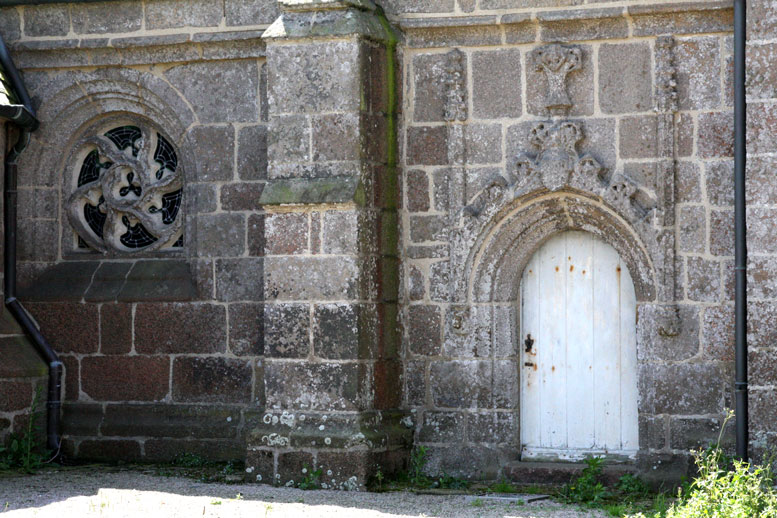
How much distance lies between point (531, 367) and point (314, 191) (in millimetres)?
2086

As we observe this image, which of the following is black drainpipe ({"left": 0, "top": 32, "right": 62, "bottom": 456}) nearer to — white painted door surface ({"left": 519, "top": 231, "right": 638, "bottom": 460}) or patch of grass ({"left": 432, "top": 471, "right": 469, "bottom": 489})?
patch of grass ({"left": 432, "top": 471, "right": 469, "bottom": 489})

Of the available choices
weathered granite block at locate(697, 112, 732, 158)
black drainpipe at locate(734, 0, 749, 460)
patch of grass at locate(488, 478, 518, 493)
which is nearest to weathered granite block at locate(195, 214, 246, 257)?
patch of grass at locate(488, 478, 518, 493)

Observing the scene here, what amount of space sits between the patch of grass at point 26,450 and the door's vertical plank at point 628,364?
4.42 m

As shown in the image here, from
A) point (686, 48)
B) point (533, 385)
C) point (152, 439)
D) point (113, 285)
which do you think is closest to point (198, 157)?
point (113, 285)

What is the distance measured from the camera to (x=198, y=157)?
34.6 ft

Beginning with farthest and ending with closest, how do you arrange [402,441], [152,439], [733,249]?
[152,439] < [402,441] < [733,249]

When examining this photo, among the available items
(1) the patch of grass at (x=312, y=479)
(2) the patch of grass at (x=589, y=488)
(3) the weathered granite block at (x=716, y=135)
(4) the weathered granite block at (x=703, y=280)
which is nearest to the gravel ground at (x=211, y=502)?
(1) the patch of grass at (x=312, y=479)

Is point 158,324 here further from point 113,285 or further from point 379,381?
point 379,381

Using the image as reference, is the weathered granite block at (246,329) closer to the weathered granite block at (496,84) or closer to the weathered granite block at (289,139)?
the weathered granite block at (289,139)

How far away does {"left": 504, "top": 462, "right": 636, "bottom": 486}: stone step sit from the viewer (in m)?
9.39

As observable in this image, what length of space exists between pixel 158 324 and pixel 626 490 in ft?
12.7

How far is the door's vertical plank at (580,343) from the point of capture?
9.78 meters

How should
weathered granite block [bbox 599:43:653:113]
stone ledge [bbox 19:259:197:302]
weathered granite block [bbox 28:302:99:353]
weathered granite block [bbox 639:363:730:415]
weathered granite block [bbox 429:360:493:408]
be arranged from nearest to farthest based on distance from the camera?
weathered granite block [bbox 639:363:730:415], weathered granite block [bbox 599:43:653:113], weathered granite block [bbox 429:360:493:408], stone ledge [bbox 19:259:197:302], weathered granite block [bbox 28:302:99:353]

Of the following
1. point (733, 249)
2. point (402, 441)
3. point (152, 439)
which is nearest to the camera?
point (733, 249)
